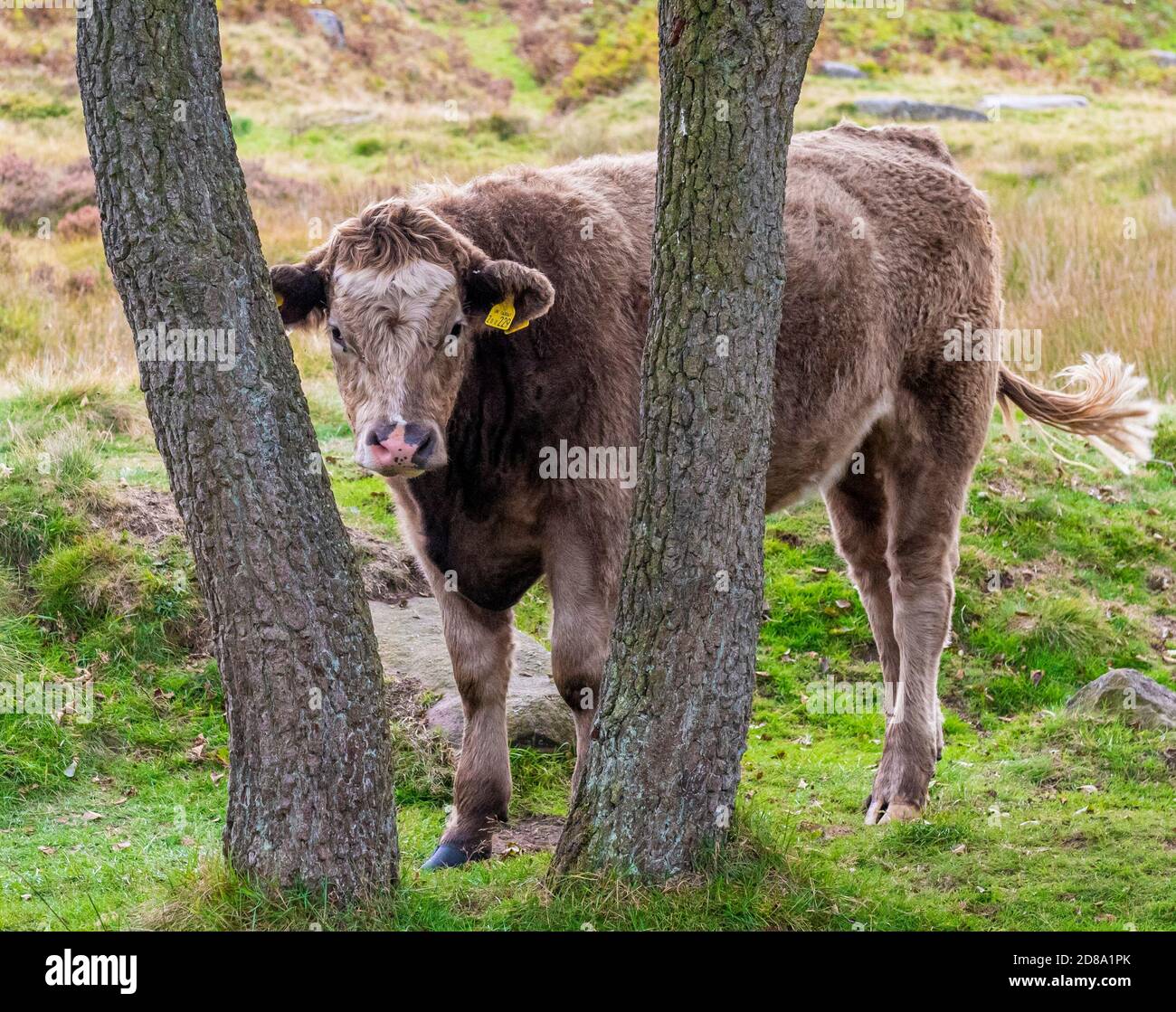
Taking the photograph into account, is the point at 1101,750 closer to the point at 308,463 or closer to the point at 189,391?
the point at 308,463

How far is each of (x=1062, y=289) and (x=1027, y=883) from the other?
38.1 feet

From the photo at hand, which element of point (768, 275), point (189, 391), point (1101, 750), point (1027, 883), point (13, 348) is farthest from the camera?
point (13, 348)

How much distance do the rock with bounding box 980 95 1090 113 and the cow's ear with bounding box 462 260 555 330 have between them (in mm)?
28861

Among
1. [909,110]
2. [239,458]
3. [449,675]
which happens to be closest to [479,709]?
[449,675]

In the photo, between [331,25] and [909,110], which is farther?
[331,25]

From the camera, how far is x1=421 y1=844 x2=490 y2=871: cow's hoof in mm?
6016

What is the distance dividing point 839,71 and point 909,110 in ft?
16.7

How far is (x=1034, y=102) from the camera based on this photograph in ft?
108

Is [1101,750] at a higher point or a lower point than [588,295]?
lower

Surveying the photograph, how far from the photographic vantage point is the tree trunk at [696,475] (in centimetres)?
465

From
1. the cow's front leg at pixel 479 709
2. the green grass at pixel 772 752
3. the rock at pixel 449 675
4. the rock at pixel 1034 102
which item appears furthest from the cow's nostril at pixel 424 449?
the rock at pixel 1034 102

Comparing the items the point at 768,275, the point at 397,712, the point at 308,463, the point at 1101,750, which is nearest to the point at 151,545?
the point at 397,712

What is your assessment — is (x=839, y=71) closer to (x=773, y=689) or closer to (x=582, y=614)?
(x=773, y=689)

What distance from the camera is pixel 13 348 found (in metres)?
14.2
